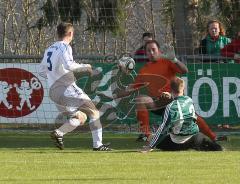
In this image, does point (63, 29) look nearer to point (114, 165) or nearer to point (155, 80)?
point (155, 80)

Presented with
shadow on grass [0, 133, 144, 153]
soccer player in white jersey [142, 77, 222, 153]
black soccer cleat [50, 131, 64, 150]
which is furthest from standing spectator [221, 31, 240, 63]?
black soccer cleat [50, 131, 64, 150]

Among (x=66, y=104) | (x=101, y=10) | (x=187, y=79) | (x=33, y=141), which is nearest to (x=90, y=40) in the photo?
(x=101, y=10)

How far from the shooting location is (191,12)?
69.5ft

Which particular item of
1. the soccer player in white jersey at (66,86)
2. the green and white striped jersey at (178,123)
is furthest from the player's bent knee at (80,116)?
the green and white striped jersey at (178,123)

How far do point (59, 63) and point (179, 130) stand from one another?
2.13 m

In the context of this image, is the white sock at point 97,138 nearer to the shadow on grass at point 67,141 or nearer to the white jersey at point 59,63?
the shadow on grass at point 67,141

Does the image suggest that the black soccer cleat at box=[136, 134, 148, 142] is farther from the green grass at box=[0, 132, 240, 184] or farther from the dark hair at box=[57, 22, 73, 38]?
the dark hair at box=[57, 22, 73, 38]

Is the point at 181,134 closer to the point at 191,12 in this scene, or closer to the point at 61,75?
the point at 61,75

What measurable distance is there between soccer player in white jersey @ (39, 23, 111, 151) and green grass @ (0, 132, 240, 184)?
11.8 inches

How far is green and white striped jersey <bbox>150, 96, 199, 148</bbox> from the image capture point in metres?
14.1

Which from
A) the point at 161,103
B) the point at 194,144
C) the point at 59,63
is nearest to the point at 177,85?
the point at 194,144

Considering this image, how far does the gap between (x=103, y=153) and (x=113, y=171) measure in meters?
2.65

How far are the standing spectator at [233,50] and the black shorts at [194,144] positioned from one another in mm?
4307

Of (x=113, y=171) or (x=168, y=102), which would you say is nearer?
(x=113, y=171)
